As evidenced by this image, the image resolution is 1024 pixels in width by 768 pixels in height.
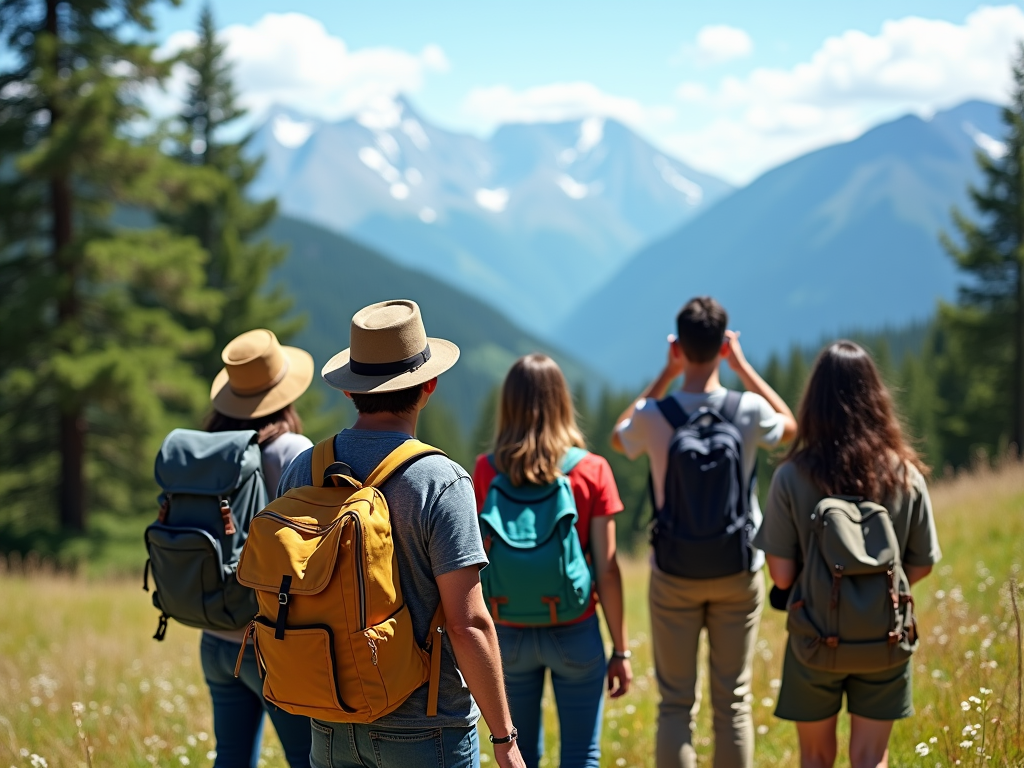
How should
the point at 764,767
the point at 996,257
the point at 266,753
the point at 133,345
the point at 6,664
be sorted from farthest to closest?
1. the point at 996,257
2. the point at 133,345
3. the point at 6,664
4. the point at 266,753
5. the point at 764,767

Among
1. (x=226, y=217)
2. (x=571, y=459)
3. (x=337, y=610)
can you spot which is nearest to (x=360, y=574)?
(x=337, y=610)

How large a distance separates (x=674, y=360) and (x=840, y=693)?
1.62 meters

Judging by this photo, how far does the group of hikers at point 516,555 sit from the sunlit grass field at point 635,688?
29.3 inches

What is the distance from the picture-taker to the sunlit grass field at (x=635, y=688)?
13.6ft

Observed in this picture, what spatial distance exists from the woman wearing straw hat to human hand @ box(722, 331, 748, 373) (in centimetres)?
197

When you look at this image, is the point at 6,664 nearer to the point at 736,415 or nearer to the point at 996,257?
the point at 736,415

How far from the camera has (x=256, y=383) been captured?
13.0 ft

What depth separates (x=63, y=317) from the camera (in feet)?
59.1

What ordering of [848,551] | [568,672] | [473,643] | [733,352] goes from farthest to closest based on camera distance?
1. [733,352]
2. [568,672]
3. [848,551]
4. [473,643]

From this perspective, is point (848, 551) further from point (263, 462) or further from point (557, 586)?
point (263, 462)

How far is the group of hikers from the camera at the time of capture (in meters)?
2.47

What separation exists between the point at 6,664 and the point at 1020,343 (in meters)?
28.9

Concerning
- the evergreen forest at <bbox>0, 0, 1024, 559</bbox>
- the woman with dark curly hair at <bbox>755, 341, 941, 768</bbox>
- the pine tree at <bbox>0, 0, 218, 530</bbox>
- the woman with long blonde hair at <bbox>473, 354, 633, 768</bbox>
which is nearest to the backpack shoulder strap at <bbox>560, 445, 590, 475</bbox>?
the woman with long blonde hair at <bbox>473, 354, 633, 768</bbox>

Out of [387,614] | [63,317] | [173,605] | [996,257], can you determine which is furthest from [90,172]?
[996,257]
